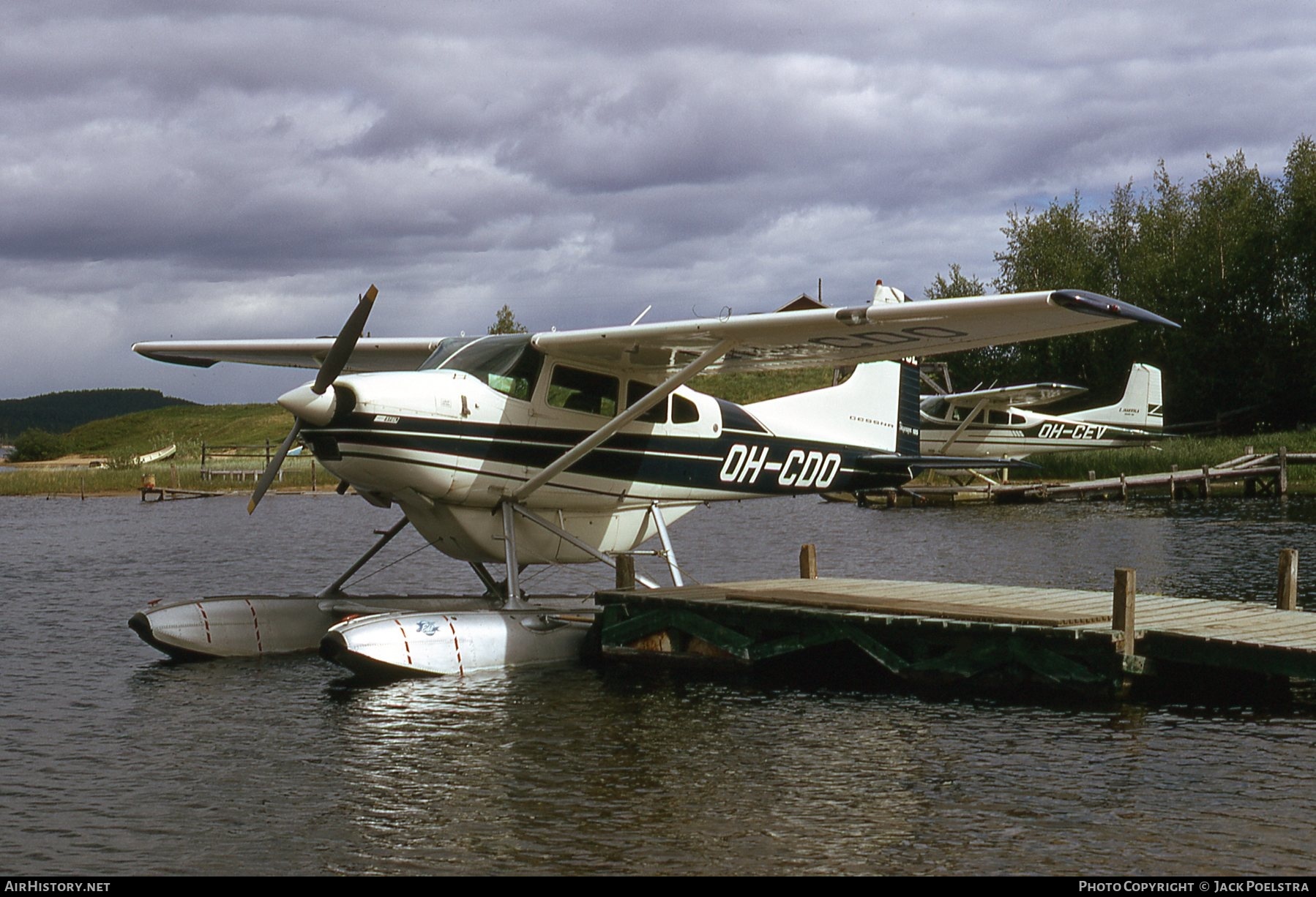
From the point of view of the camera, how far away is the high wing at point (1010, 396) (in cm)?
3656

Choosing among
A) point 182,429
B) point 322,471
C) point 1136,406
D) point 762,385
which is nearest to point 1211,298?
point 1136,406

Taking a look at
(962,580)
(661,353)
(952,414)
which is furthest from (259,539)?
(952,414)

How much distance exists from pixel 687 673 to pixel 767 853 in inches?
192

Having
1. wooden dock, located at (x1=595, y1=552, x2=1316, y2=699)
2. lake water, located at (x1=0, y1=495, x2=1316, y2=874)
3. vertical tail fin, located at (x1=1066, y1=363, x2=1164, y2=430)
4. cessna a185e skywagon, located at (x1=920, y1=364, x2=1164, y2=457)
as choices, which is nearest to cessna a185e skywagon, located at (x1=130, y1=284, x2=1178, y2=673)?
lake water, located at (x1=0, y1=495, x2=1316, y2=874)

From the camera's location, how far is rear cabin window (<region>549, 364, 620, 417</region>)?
38.4 feet

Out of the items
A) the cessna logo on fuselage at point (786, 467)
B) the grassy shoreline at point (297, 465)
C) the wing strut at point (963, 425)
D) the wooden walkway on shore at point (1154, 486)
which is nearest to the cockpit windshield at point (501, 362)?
the cessna logo on fuselage at point (786, 467)

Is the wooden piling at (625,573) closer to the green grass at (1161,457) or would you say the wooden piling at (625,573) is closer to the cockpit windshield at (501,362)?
the cockpit windshield at (501,362)

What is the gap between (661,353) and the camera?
467 inches

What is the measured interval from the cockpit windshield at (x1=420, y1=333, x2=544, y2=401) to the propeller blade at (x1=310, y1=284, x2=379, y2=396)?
1.34 metres

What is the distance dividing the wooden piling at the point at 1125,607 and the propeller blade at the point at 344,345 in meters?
6.10

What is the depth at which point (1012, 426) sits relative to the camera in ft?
126

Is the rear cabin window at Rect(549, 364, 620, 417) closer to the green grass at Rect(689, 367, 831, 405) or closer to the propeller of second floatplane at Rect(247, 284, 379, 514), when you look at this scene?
the propeller of second floatplane at Rect(247, 284, 379, 514)
